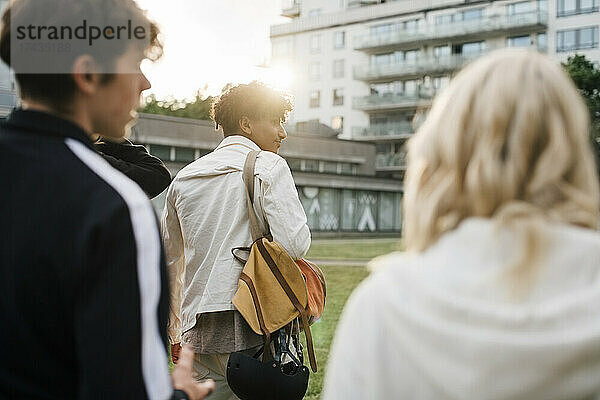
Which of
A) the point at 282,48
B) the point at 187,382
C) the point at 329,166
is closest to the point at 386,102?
the point at 329,166

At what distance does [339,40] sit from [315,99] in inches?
→ 218

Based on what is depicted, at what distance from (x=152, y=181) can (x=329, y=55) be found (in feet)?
221

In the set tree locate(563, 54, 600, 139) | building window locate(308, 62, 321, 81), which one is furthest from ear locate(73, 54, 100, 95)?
building window locate(308, 62, 321, 81)

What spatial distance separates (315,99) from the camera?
70375 mm

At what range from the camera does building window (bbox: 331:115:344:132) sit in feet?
222

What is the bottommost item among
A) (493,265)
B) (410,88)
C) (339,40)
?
(493,265)

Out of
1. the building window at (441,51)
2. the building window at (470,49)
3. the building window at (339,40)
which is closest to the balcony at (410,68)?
the building window at (470,49)

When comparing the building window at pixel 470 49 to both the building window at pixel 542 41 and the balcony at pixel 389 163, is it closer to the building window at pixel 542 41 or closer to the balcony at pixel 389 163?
the building window at pixel 542 41

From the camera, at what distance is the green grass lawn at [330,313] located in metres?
6.75

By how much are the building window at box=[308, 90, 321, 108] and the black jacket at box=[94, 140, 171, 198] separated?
6646 centimetres

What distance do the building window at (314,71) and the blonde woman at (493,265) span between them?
69046 millimetres

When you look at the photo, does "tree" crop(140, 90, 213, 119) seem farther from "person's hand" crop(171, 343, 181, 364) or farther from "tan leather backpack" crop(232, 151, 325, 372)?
"tan leather backpack" crop(232, 151, 325, 372)

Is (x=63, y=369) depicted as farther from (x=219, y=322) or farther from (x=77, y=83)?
A: (x=219, y=322)

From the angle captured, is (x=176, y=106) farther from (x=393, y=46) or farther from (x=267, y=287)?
(x=267, y=287)
